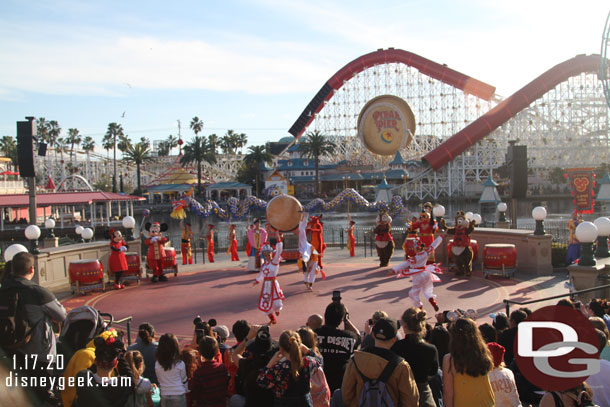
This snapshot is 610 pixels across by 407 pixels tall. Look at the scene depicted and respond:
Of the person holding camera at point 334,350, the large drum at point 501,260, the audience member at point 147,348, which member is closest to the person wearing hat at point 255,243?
the large drum at point 501,260

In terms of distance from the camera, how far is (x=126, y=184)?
95.0 meters

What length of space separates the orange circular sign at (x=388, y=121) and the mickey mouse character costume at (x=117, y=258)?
200 feet

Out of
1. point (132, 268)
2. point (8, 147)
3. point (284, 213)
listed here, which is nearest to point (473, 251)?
point (284, 213)

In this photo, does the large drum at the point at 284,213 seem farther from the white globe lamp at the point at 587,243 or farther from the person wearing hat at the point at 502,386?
the person wearing hat at the point at 502,386

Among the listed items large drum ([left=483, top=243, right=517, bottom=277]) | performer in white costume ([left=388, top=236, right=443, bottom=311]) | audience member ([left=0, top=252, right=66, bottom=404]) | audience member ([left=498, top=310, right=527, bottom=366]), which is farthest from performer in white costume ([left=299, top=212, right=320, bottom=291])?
audience member ([left=0, top=252, right=66, bottom=404])

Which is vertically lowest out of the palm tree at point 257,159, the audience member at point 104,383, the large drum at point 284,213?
the audience member at point 104,383

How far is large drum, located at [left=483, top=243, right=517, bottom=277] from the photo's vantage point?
1521 centimetres

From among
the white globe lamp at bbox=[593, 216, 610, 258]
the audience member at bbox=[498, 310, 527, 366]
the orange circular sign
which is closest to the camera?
the audience member at bbox=[498, 310, 527, 366]

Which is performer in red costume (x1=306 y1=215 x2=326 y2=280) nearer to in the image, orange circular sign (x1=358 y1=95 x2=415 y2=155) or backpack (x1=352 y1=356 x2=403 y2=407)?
backpack (x1=352 y1=356 x2=403 y2=407)

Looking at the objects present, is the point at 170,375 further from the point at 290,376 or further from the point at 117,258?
the point at 117,258

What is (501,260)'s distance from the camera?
15227 mm

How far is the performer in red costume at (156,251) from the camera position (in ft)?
53.6

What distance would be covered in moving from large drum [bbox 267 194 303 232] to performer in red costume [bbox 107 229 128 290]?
198 inches

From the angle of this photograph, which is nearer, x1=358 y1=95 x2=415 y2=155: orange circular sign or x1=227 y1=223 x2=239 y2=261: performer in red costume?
x1=227 y1=223 x2=239 y2=261: performer in red costume
